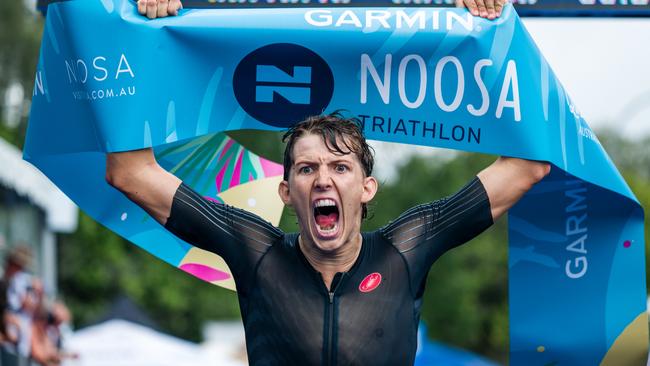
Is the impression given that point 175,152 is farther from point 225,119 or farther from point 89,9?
point 89,9

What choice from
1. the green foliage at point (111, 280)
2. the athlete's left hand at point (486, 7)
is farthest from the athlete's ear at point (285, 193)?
the green foliage at point (111, 280)

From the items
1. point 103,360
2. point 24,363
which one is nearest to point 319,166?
point 24,363

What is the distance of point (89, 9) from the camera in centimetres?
464

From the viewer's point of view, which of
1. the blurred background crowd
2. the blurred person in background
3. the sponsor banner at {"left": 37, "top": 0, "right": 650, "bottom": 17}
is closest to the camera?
the sponsor banner at {"left": 37, "top": 0, "right": 650, "bottom": 17}

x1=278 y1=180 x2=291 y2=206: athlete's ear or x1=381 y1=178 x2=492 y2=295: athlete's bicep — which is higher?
x1=278 y1=180 x2=291 y2=206: athlete's ear

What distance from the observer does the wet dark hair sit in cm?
439

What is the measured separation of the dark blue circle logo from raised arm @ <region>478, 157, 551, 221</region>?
0.86 meters

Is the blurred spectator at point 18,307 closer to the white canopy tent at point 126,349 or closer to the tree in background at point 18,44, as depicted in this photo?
the white canopy tent at point 126,349

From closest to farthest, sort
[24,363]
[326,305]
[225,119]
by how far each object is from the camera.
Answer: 1. [326,305]
2. [225,119]
3. [24,363]

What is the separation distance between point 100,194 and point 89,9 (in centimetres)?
112

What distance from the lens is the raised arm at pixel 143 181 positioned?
438 centimetres

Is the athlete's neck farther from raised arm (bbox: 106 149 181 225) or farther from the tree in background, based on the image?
the tree in background

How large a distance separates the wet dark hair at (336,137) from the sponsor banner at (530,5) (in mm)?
1151

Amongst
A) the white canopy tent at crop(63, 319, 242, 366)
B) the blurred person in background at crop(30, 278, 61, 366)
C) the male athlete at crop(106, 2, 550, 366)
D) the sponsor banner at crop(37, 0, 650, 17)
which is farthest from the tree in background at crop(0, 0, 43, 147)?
the male athlete at crop(106, 2, 550, 366)
